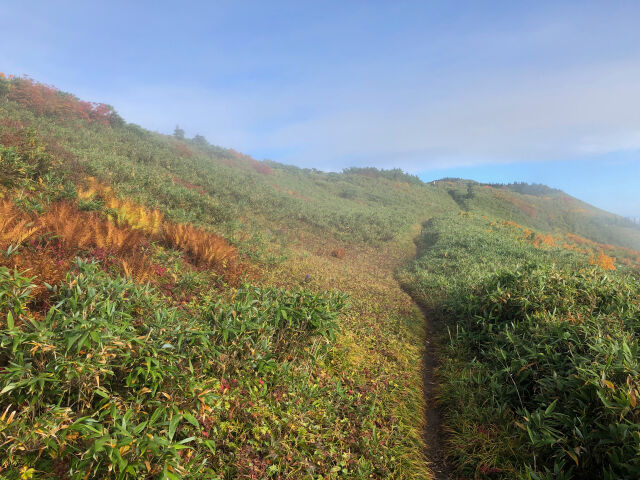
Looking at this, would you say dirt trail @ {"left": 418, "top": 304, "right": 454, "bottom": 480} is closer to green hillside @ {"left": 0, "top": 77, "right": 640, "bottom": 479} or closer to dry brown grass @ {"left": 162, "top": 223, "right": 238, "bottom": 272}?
green hillside @ {"left": 0, "top": 77, "right": 640, "bottom": 479}

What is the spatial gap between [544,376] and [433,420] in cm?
191

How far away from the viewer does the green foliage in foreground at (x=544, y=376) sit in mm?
3312

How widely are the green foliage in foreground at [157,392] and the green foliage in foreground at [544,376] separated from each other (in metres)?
1.89

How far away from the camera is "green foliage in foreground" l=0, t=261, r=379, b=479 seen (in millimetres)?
2334

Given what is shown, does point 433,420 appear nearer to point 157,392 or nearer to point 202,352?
point 202,352

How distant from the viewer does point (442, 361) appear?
6480mm

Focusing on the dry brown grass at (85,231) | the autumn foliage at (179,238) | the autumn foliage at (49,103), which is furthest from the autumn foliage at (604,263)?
the autumn foliage at (49,103)

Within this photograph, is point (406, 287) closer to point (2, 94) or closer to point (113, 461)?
point (113, 461)

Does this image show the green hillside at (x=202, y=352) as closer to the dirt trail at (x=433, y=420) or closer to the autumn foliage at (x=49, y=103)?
the dirt trail at (x=433, y=420)

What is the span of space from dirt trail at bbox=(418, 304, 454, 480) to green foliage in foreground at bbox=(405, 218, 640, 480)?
19 cm

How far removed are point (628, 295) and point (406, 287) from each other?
20.8 ft

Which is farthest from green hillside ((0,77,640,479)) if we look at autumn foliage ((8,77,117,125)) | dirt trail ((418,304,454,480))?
autumn foliage ((8,77,117,125))

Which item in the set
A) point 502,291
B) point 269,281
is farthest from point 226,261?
point 502,291

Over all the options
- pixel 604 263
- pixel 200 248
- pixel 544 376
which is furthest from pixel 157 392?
pixel 604 263
